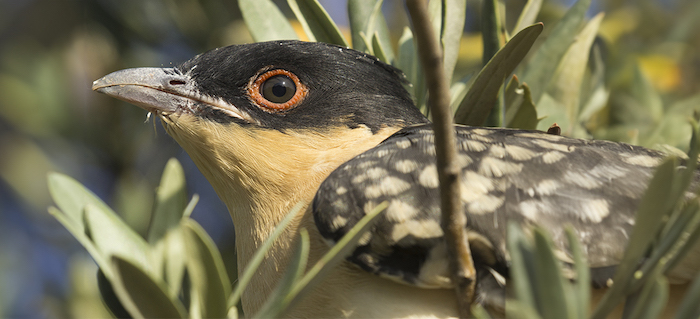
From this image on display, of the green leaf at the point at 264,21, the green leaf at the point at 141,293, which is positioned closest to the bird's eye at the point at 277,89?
the green leaf at the point at 264,21

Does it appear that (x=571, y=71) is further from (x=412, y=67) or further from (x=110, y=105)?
(x=110, y=105)

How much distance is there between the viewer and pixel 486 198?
102 inches

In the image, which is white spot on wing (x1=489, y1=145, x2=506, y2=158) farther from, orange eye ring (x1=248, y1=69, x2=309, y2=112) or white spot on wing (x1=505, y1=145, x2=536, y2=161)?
orange eye ring (x1=248, y1=69, x2=309, y2=112)

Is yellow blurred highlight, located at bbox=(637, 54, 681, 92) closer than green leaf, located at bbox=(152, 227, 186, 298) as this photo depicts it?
No

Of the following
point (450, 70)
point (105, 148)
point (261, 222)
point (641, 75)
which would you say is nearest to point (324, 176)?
point (261, 222)

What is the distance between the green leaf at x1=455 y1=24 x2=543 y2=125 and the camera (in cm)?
290

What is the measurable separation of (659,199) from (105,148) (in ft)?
17.9

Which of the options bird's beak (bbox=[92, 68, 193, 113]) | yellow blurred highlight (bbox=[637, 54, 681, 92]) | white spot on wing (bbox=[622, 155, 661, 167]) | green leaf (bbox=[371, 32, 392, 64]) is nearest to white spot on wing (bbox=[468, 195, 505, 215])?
white spot on wing (bbox=[622, 155, 661, 167])

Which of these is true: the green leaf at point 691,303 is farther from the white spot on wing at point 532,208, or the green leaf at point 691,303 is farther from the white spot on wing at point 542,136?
the white spot on wing at point 542,136

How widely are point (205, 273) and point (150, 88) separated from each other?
6.18 ft

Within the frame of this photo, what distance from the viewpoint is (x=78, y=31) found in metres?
6.70

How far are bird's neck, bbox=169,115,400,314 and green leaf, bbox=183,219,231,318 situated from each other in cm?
114

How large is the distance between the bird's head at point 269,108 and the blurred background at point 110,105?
2255 mm

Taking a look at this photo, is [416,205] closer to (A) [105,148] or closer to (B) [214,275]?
(B) [214,275]
